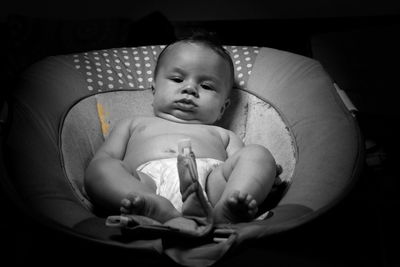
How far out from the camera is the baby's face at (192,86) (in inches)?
60.9

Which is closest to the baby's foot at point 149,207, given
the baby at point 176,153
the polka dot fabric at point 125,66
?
the baby at point 176,153

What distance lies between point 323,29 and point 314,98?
943 millimetres

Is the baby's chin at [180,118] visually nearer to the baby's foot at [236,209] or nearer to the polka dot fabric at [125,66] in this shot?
the polka dot fabric at [125,66]

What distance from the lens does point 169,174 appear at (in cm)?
128

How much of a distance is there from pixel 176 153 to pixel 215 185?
191mm

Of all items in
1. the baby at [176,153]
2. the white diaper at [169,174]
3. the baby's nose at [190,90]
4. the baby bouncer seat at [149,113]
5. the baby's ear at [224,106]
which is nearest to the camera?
the baby bouncer seat at [149,113]

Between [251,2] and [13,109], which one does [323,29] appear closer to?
[251,2]

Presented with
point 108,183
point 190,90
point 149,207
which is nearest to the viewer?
point 149,207

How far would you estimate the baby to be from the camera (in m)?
1.10

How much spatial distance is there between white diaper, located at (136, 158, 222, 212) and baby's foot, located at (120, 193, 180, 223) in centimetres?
14

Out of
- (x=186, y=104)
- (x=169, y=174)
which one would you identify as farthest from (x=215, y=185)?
(x=186, y=104)

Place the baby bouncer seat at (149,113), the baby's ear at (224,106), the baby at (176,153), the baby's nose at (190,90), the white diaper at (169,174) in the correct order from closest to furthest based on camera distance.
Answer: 1. the baby bouncer seat at (149,113)
2. the baby at (176,153)
3. the white diaper at (169,174)
4. the baby's nose at (190,90)
5. the baby's ear at (224,106)

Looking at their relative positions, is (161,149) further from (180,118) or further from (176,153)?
(180,118)

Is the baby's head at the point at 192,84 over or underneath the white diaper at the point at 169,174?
over
